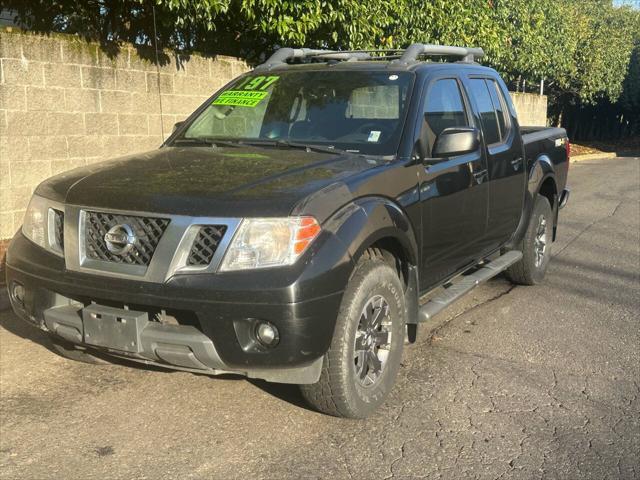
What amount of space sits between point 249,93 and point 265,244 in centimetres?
194

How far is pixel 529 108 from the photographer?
2173cm

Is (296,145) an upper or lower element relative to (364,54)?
lower

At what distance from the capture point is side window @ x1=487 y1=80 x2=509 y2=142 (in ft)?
18.1

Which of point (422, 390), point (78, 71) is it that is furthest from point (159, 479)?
point (78, 71)

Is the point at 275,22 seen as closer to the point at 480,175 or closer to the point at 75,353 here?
the point at 480,175

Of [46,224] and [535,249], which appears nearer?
[46,224]

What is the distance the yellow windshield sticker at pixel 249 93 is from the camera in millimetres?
4668

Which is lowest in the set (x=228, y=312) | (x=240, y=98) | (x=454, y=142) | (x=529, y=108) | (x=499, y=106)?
(x=529, y=108)

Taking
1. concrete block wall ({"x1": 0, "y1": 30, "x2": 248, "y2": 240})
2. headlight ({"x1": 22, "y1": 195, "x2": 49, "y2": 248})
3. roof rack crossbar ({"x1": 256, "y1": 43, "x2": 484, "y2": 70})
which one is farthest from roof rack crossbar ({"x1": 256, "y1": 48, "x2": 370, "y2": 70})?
concrete block wall ({"x1": 0, "y1": 30, "x2": 248, "y2": 240})

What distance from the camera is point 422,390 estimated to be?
13.4ft

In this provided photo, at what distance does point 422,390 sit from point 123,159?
219cm

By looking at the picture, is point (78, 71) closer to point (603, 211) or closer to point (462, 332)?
point (462, 332)

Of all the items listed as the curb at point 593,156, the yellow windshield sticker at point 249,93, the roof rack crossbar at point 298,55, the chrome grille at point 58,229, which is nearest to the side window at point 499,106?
the roof rack crossbar at point 298,55

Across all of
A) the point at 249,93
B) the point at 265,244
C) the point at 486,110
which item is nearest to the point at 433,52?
the point at 486,110
